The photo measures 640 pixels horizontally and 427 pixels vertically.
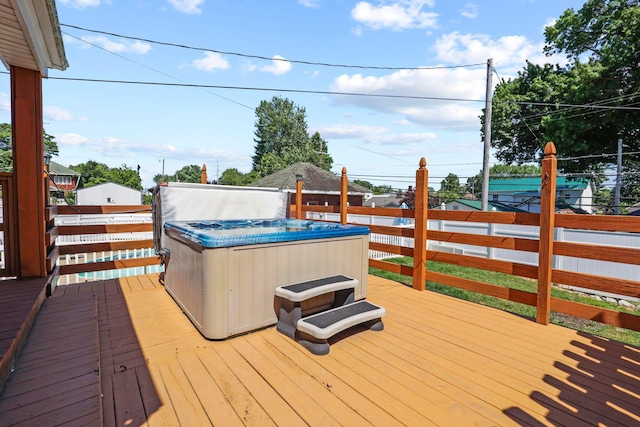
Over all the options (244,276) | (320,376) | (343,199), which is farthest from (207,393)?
(343,199)

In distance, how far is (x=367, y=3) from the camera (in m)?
8.09

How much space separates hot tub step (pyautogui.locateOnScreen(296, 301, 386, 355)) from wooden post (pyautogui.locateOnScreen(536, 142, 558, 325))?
4.98 ft

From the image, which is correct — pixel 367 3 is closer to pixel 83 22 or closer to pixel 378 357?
pixel 83 22

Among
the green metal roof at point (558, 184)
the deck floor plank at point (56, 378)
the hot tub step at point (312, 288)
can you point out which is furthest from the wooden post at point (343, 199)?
the green metal roof at point (558, 184)

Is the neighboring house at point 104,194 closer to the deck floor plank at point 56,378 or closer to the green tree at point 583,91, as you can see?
the green tree at point 583,91

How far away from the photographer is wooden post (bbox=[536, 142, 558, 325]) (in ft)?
9.31

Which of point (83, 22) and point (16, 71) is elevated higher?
point (83, 22)

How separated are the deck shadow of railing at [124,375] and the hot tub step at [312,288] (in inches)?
40.6

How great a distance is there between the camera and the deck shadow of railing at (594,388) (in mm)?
1631

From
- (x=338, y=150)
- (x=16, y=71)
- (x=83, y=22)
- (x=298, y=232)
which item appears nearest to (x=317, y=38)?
(x=83, y=22)

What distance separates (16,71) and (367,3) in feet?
24.8

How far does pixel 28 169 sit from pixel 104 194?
102 feet

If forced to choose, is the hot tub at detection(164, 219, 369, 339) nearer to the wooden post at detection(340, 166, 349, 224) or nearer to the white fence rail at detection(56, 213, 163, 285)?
the wooden post at detection(340, 166, 349, 224)

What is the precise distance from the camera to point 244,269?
251 centimetres
